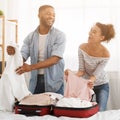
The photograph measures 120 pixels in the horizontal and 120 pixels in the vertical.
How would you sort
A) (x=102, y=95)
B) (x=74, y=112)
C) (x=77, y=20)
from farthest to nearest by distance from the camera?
(x=77, y=20) → (x=102, y=95) → (x=74, y=112)

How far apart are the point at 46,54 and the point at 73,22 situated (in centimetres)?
104

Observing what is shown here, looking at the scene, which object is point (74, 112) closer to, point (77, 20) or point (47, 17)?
point (47, 17)

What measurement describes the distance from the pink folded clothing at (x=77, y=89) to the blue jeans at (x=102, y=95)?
0.40m

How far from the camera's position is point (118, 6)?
289 centimetres

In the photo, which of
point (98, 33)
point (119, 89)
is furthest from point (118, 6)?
point (119, 89)

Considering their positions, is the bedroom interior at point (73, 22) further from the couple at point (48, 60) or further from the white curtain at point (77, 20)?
the couple at point (48, 60)

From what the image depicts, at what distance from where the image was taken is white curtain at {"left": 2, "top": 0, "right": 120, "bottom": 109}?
2.91 m

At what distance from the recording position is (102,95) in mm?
2264

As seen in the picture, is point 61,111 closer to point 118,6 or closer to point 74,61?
point 74,61

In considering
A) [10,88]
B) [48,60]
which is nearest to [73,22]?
[48,60]

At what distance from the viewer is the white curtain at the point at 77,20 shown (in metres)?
2.91

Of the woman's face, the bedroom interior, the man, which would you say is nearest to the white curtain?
the bedroom interior

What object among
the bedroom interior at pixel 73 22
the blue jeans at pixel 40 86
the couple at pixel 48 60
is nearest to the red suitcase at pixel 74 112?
the couple at pixel 48 60

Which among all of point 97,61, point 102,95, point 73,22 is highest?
point 73,22
